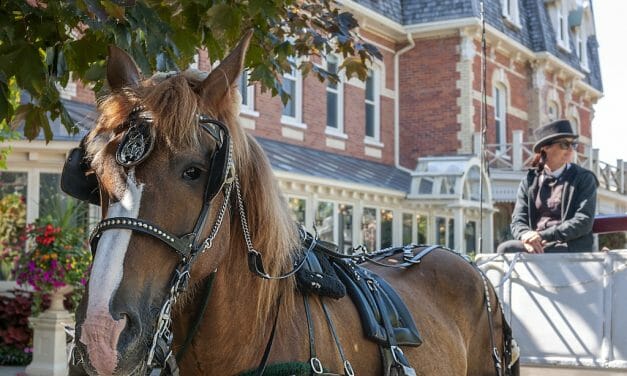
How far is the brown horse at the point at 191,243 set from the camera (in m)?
2.21

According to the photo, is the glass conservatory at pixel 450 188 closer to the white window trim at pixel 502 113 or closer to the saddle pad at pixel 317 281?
the white window trim at pixel 502 113

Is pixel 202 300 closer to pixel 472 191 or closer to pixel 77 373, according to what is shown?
pixel 77 373

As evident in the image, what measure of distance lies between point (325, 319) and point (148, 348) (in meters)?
0.89

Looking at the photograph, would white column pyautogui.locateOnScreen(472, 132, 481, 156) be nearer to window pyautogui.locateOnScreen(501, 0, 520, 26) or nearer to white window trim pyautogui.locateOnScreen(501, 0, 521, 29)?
white window trim pyautogui.locateOnScreen(501, 0, 521, 29)

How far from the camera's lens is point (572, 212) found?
5.93 m

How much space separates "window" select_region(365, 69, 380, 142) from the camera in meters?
21.1

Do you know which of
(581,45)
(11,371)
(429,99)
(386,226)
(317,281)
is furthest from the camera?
(581,45)

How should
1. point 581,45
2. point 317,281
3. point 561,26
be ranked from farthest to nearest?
point 581,45
point 561,26
point 317,281

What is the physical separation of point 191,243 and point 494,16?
22037 millimetres

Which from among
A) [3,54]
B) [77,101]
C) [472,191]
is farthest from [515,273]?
[472,191]

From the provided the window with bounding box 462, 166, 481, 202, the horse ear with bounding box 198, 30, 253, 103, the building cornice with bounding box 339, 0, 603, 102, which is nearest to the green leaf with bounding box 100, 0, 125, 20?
the horse ear with bounding box 198, 30, 253, 103

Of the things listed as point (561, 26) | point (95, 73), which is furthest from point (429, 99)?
point (95, 73)

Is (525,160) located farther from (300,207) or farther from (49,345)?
(49,345)

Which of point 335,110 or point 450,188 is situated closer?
point 450,188
